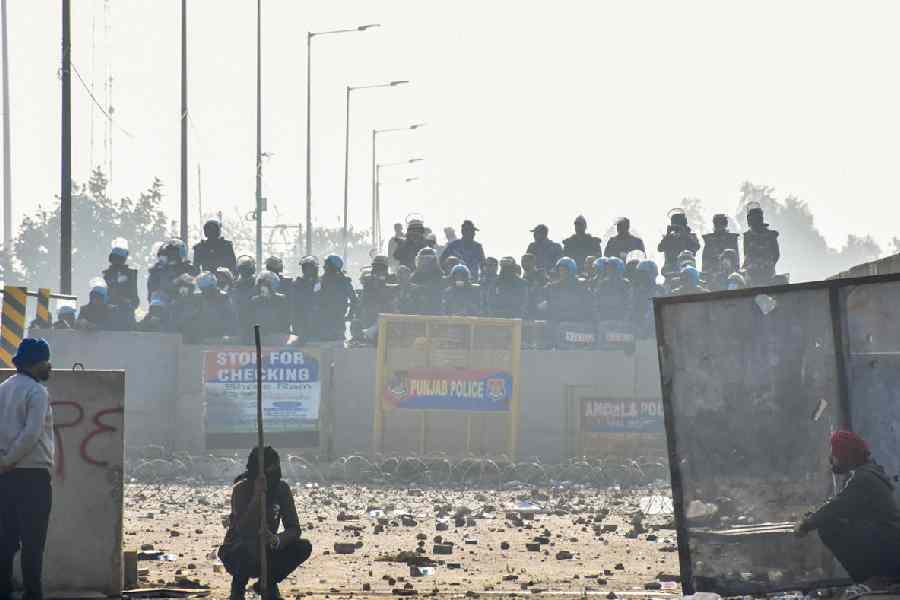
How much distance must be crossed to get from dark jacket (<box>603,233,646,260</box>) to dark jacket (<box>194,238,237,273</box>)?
5.83 metres

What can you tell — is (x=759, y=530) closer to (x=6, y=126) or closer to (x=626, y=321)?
(x=626, y=321)

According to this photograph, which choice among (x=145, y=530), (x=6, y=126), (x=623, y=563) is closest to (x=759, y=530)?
(x=623, y=563)

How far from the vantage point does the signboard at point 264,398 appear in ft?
76.4

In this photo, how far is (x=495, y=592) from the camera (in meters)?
12.2

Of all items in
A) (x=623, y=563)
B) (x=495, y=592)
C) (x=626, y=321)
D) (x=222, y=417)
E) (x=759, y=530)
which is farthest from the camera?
(x=626, y=321)

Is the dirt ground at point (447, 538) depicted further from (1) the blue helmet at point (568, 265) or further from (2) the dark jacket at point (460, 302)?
(1) the blue helmet at point (568, 265)

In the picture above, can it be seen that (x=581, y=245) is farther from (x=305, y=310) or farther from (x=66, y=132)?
(x=66, y=132)

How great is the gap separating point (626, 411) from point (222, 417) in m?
5.71

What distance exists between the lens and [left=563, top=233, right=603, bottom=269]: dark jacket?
84.9 ft

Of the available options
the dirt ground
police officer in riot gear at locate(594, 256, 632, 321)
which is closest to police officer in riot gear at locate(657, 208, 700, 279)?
police officer in riot gear at locate(594, 256, 632, 321)

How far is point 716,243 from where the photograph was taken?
2600 centimetres

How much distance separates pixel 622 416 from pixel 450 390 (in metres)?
2.51

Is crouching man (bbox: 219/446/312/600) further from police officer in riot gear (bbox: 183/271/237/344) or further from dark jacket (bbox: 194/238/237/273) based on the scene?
dark jacket (bbox: 194/238/237/273)

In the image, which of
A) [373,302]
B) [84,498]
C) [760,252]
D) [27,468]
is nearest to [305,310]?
→ [373,302]
